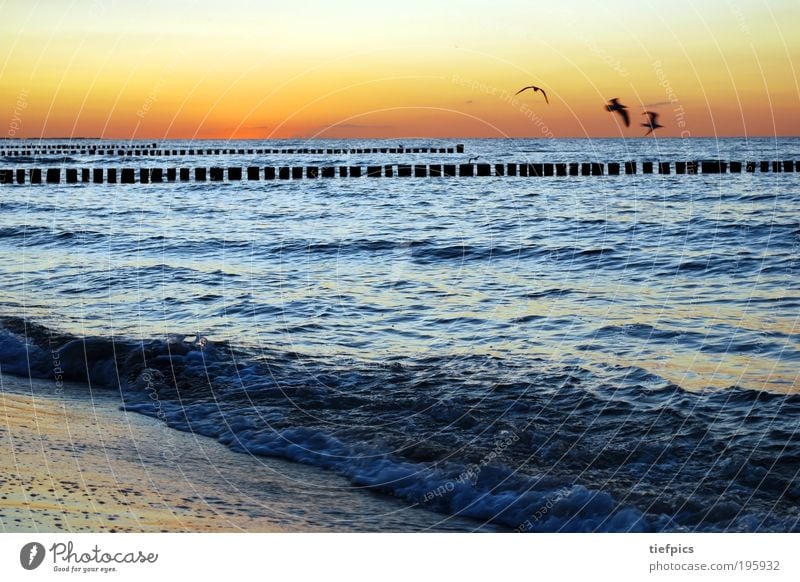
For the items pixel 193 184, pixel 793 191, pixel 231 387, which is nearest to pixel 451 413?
pixel 231 387

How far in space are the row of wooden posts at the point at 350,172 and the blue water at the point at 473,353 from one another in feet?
87.0

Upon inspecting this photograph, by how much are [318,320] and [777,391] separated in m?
7.23

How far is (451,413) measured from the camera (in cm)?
1077

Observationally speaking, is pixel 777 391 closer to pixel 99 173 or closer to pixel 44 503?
pixel 44 503

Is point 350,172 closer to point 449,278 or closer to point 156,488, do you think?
point 449,278

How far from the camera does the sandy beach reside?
7543 mm

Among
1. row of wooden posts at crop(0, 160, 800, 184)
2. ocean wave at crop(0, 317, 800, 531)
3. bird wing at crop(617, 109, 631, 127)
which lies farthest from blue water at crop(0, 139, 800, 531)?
row of wooden posts at crop(0, 160, 800, 184)

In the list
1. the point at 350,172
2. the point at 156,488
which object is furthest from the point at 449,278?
the point at 350,172

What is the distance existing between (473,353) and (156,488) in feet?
19.3

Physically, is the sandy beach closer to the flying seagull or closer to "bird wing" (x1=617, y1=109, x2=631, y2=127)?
"bird wing" (x1=617, y1=109, x2=631, y2=127)

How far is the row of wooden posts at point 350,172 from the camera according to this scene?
53.2 m

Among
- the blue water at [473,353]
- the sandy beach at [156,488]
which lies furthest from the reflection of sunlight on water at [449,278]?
the sandy beach at [156,488]

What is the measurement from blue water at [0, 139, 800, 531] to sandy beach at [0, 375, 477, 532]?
46 centimetres

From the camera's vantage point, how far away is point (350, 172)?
57.2 m
